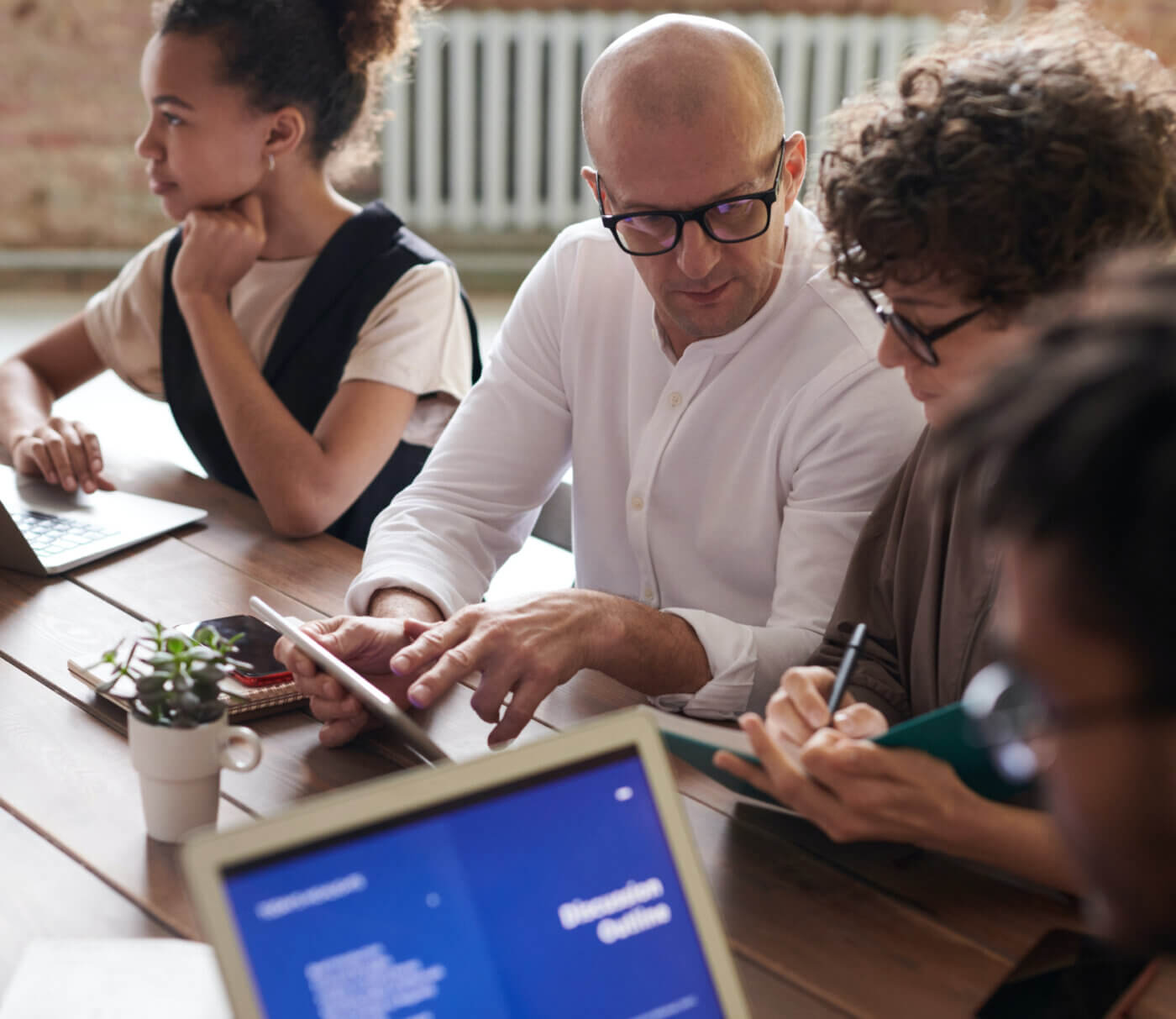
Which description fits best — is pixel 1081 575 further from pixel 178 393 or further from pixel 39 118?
pixel 39 118

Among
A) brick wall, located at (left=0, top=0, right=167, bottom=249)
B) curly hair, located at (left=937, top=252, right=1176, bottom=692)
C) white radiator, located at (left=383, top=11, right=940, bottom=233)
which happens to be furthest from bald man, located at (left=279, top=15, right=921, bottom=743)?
brick wall, located at (left=0, top=0, right=167, bottom=249)

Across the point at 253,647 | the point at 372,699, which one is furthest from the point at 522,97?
the point at 372,699

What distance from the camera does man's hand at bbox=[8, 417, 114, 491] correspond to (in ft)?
5.95

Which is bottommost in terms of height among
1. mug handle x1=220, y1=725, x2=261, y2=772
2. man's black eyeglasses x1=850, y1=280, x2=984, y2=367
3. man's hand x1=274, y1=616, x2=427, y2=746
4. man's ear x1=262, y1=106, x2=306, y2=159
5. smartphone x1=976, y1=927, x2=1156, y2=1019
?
man's hand x1=274, y1=616, x2=427, y2=746

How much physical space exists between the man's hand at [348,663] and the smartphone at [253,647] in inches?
0.6

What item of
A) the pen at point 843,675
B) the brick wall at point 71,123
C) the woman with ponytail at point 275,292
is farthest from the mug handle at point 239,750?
the brick wall at point 71,123

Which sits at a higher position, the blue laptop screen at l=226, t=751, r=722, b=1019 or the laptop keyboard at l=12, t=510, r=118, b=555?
the blue laptop screen at l=226, t=751, r=722, b=1019

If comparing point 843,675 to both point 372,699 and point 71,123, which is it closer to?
point 372,699

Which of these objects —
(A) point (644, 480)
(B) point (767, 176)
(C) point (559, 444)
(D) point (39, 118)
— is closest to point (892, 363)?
(B) point (767, 176)

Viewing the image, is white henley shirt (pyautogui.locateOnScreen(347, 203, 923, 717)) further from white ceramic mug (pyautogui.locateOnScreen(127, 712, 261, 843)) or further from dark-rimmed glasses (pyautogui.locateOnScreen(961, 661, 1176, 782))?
dark-rimmed glasses (pyautogui.locateOnScreen(961, 661, 1176, 782))

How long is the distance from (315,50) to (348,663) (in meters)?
1.13

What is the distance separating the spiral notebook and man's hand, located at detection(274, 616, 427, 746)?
0.07 ft

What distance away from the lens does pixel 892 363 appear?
3.93 feet

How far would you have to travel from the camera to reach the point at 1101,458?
1.42 feet
